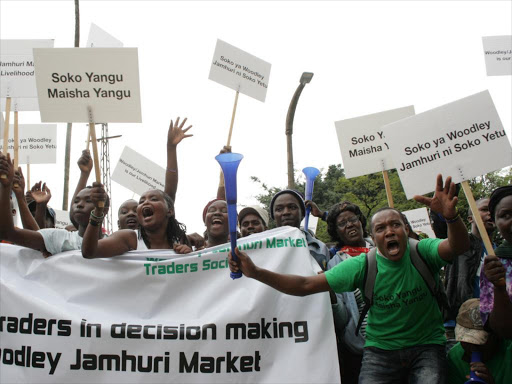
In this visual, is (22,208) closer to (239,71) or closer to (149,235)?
(149,235)

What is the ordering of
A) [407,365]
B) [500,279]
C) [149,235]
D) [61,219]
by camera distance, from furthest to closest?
[61,219], [149,235], [407,365], [500,279]

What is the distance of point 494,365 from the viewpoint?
3164 mm

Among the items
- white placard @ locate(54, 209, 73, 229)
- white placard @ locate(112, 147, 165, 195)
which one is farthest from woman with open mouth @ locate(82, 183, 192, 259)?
white placard @ locate(54, 209, 73, 229)

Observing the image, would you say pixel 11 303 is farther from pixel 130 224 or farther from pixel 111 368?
pixel 130 224

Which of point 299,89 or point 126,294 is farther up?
point 299,89

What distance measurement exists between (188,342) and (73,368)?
767 millimetres

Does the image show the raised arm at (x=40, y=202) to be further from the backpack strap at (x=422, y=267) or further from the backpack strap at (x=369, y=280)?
the backpack strap at (x=422, y=267)

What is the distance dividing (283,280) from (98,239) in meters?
1.28

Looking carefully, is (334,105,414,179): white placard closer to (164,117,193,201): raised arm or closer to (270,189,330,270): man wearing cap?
(270,189,330,270): man wearing cap

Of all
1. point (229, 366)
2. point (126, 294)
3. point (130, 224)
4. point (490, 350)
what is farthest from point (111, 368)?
point (490, 350)

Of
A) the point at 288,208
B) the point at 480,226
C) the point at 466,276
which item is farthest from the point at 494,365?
the point at 288,208

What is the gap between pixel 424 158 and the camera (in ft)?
11.8

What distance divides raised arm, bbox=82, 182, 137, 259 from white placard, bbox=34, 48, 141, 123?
98 centimetres

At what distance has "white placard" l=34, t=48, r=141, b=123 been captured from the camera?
406 centimetres
